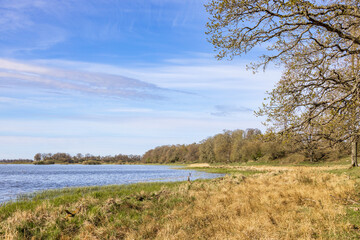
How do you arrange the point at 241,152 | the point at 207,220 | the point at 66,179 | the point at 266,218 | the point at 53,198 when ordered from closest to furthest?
1. the point at 266,218
2. the point at 207,220
3. the point at 53,198
4. the point at 66,179
5. the point at 241,152

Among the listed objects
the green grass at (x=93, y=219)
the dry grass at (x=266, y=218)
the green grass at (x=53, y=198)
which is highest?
the dry grass at (x=266, y=218)

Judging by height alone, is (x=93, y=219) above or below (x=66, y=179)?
above

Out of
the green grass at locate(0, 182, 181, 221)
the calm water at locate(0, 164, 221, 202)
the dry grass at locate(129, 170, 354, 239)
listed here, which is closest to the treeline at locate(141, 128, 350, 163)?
the calm water at locate(0, 164, 221, 202)

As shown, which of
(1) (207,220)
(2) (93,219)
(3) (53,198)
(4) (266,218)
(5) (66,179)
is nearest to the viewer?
(4) (266,218)

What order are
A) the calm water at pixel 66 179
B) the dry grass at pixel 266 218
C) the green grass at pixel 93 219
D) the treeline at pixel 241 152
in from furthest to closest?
the treeline at pixel 241 152, the calm water at pixel 66 179, the green grass at pixel 93 219, the dry grass at pixel 266 218

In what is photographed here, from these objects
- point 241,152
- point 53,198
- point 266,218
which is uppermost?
point 241,152

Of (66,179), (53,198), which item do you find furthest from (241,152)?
(53,198)

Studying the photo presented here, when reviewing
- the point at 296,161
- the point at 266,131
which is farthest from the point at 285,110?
the point at 296,161

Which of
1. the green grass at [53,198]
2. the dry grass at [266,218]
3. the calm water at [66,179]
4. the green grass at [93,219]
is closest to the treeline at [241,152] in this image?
the calm water at [66,179]

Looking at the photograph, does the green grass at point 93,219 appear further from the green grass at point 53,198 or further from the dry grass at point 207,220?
the green grass at point 53,198

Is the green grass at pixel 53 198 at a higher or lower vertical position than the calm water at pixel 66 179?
higher

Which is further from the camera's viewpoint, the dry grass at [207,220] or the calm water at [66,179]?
the calm water at [66,179]

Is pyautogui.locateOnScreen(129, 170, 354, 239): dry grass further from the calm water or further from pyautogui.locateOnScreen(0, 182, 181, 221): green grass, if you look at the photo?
the calm water

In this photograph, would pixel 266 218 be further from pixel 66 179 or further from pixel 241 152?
pixel 241 152
